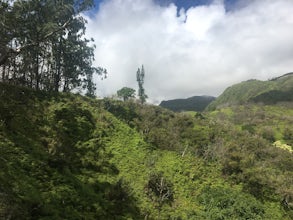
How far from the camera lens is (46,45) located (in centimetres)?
4044

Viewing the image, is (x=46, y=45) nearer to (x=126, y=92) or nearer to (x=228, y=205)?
(x=228, y=205)

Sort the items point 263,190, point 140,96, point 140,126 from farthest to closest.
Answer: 1. point 140,96
2. point 140,126
3. point 263,190

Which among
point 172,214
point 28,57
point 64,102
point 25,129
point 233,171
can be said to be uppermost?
point 28,57

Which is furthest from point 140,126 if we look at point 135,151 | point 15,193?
point 15,193

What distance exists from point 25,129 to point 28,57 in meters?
19.6

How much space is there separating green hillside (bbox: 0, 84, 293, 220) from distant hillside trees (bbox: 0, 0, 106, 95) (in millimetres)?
6201

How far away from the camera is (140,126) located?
3775 cm

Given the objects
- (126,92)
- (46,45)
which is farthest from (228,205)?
(126,92)

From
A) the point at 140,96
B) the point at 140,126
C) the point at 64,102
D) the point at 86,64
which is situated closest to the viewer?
the point at 64,102

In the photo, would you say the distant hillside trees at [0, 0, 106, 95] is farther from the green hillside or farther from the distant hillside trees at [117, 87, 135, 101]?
the distant hillside trees at [117, 87, 135, 101]

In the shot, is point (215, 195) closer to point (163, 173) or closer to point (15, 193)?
point (163, 173)

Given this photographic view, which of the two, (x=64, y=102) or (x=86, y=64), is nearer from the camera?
(x=64, y=102)

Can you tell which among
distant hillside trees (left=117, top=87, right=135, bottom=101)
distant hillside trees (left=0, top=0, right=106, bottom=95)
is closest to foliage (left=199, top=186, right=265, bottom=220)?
distant hillside trees (left=0, top=0, right=106, bottom=95)

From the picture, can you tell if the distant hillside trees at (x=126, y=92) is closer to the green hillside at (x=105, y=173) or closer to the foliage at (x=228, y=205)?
the green hillside at (x=105, y=173)
